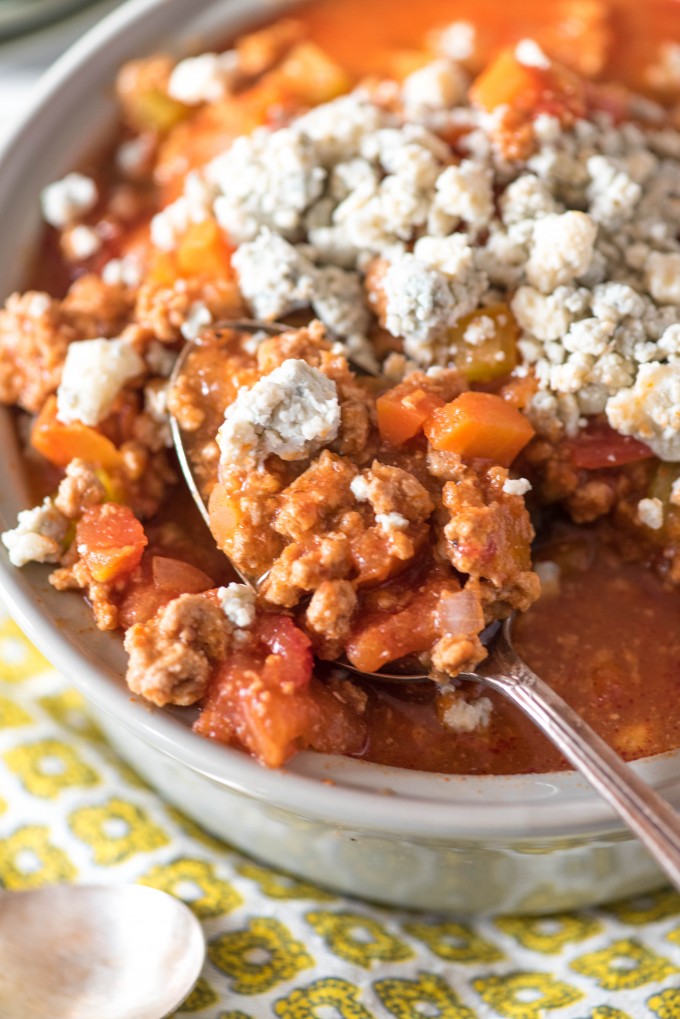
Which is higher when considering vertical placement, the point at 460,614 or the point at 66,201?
the point at 66,201

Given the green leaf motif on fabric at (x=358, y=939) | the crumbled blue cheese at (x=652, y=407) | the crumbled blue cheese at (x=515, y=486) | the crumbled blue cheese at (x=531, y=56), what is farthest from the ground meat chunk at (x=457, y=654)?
the crumbled blue cheese at (x=531, y=56)

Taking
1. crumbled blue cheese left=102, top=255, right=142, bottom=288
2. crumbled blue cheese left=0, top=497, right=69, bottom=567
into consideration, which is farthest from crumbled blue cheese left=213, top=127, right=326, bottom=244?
crumbled blue cheese left=0, top=497, right=69, bottom=567

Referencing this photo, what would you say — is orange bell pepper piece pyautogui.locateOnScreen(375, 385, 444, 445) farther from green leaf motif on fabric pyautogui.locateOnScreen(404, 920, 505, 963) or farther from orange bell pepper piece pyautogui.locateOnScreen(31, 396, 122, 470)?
green leaf motif on fabric pyautogui.locateOnScreen(404, 920, 505, 963)

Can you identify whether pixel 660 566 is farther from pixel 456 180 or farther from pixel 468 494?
pixel 456 180

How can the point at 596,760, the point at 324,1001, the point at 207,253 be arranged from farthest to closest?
the point at 207,253, the point at 324,1001, the point at 596,760

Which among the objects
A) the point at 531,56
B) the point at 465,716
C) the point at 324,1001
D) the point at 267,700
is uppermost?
the point at 531,56

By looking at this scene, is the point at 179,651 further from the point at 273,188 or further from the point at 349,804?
the point at 273,188

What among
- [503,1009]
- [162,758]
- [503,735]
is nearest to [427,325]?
[503,735]

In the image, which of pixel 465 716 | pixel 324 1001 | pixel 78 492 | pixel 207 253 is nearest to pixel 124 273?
pixel 207 253
